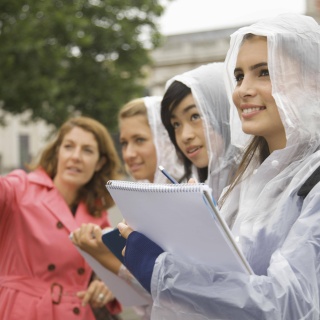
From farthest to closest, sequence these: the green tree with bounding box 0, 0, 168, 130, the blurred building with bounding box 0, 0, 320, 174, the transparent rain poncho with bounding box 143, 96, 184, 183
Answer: the blurred building with bounding box 0, 0, 320, 174, the green tree with bounding box 0, 0, 168, 130, the transparent rain poncho with bounding box 143, 96, 184, 183

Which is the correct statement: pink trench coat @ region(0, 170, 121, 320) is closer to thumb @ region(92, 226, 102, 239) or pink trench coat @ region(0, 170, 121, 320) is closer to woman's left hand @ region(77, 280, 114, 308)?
woman's left hand @ region(77, 280, 114, 308)

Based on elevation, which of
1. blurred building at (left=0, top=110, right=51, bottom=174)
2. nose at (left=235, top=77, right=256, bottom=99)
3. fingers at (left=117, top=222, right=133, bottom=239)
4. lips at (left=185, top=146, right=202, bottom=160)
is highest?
nose at (left=235, top=77, right=256, bottom=99)

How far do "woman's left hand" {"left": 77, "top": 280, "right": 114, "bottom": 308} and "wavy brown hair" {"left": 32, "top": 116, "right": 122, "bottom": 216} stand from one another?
0.46 m

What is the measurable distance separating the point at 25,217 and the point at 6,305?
43 cm

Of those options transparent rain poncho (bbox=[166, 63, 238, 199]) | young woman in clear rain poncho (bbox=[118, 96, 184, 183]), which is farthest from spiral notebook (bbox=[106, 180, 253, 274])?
young woman in clear rain poncho (bbox=[118, 96, 184, 183])

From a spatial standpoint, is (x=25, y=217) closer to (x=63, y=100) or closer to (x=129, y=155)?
(x=129, y=155)

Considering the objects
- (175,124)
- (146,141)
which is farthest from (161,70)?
(175,124)

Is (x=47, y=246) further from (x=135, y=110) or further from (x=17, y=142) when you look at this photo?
(x=17, y=142)

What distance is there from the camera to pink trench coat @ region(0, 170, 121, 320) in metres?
3.14

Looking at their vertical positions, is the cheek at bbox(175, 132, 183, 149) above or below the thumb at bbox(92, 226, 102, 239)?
above

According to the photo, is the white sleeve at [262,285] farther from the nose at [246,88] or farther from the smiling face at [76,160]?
the smiling face at [76,160]

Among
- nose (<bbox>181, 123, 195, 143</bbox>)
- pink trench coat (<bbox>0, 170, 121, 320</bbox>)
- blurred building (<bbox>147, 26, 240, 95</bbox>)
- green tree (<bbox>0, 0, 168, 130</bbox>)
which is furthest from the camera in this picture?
blurred building (<bbox>147, 26, 240, 95</bbox>)

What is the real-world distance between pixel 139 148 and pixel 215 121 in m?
0.91

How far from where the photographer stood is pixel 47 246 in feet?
10.7
